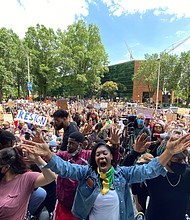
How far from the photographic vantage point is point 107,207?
5.45 feet

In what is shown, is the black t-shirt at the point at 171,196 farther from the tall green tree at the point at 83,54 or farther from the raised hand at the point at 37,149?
the tall green tree at the point at 83,54

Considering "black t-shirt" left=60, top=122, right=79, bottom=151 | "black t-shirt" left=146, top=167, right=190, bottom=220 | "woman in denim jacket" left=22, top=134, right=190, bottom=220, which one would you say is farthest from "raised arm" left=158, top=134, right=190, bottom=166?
"black t-shirt" left=60, top=122, right=79, bottom=151

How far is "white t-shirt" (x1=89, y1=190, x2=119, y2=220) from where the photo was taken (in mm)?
1653

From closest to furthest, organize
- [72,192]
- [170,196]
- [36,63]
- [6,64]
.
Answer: [170,196] < [72,192] < [6,64] < [36,63]

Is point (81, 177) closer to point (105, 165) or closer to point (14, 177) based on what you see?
point (105, 165)

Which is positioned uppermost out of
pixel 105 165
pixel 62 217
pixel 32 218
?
pixel 105 165

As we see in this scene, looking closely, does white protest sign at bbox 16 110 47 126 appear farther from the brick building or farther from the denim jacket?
the brick building

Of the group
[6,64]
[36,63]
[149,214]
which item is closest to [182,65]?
[36,63]

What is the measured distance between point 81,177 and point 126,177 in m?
0.42

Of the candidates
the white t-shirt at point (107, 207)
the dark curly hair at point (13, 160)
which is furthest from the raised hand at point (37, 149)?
the white t-shirt at point (107, 207)

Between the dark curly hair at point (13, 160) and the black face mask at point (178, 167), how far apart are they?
141 centimetres

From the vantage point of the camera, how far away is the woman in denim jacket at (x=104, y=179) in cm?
165

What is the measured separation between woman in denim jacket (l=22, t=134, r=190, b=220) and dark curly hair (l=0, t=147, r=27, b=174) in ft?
1.24

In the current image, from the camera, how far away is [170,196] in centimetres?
183
